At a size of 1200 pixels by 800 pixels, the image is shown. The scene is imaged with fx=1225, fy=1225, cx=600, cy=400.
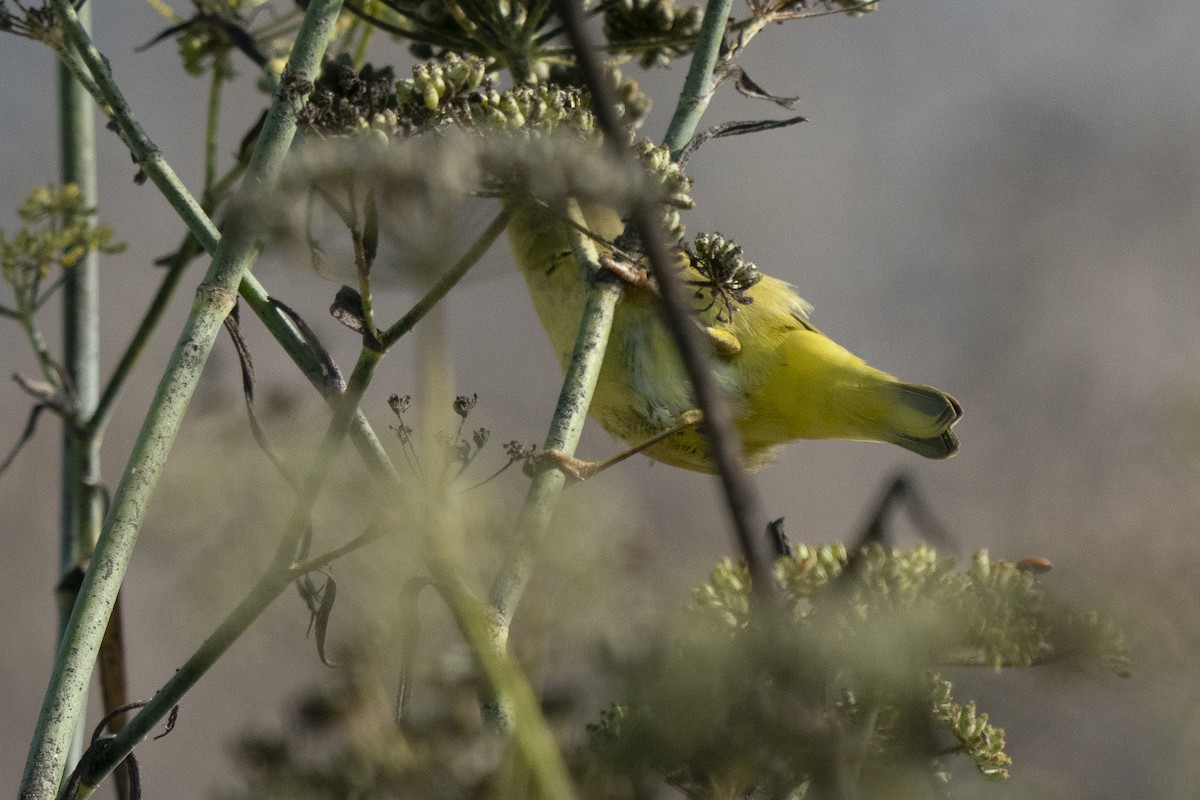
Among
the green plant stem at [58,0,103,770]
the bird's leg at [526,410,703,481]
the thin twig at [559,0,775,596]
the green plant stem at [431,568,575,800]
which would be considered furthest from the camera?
A: the green plant stem at [58,0,103,770]

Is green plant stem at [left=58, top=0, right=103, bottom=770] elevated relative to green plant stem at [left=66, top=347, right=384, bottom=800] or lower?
elevated

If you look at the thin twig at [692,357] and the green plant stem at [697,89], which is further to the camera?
the green plant stem at [697,89]

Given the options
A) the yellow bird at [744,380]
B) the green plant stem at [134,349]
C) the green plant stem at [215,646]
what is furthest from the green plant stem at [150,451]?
the yellow bird at [744,380]

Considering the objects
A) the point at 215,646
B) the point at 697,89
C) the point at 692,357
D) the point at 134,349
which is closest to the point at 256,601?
the point at 215,646

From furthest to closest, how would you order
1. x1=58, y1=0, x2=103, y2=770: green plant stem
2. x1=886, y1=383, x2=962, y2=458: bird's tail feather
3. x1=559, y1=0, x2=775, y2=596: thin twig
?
x1=886, y1=383, x2=962, y2=458: bird's tail feather < x1=58, y1=0, x2=103, y2=770: green plant stem < x1=559, y1=0, x2=775, y2=596: thin twig

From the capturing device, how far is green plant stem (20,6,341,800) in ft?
2.67

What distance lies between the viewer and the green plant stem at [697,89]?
1.39 m

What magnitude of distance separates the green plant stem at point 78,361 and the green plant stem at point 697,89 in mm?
655

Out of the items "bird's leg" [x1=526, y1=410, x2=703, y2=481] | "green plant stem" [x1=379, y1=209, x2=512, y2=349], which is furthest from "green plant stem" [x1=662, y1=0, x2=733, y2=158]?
"green plant stem" [x1=379, y1=209, x2=512, y2=349]

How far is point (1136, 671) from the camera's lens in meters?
0.60

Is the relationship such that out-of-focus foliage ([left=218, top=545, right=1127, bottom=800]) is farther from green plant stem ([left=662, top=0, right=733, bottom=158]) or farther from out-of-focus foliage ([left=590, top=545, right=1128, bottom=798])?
green plant stem ([left=662, top=0, right=733, bottom=158])

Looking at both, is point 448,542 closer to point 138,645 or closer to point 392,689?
point 392,689

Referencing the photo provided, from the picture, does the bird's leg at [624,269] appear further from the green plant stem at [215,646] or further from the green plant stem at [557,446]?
the green plant stem at [215,646]

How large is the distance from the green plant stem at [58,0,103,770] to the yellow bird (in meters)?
0.89
